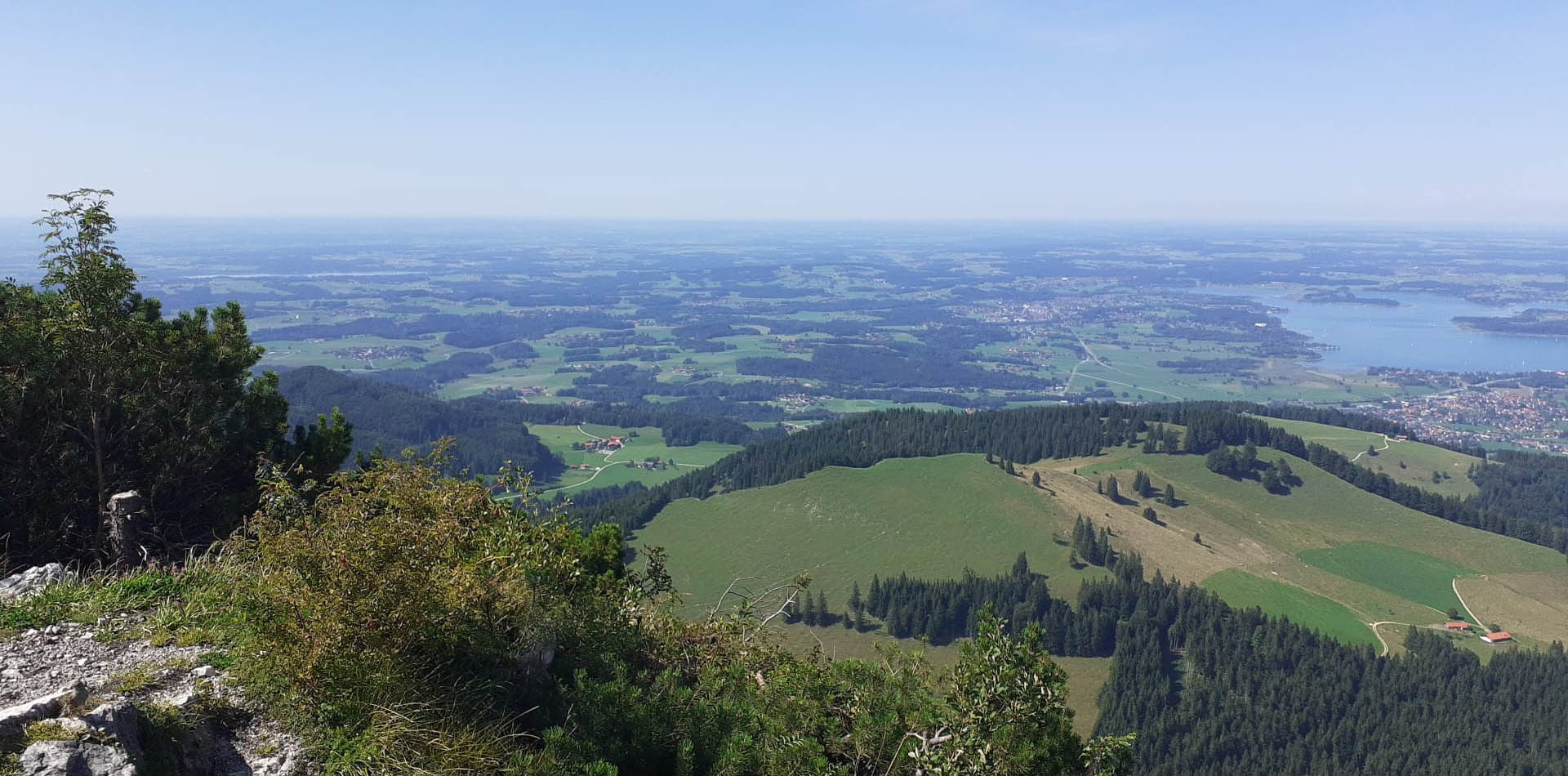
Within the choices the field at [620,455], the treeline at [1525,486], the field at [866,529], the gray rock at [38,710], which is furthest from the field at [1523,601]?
the gray rock at [38,710]

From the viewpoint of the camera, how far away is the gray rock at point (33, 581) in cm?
1109

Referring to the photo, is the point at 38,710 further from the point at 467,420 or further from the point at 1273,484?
the point at 467,420

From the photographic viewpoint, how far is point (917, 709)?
10.2 meters

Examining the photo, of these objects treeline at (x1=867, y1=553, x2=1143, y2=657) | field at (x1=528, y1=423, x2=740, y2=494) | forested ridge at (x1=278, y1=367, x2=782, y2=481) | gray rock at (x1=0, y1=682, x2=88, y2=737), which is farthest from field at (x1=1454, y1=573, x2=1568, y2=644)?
forested ridge at (x1=278, y1=367, x2=782, y2=481)

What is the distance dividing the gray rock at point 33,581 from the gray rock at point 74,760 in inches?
246

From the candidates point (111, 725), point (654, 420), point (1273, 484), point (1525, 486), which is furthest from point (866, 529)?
point (1525, 486)

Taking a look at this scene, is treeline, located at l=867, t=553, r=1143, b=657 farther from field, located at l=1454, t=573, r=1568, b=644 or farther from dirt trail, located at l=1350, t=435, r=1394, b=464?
dirt trail, located at l=1350, t=435, r=1394, b=464

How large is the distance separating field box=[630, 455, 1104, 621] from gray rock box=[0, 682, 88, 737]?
224ft

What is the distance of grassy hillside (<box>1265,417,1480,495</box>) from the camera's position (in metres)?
119

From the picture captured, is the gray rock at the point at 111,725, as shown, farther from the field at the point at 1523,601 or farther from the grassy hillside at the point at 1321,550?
the field at the point at 1523,601

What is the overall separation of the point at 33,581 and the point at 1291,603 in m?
91.4

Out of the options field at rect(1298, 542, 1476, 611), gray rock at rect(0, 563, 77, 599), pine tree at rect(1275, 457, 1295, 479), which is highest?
gray rock at rect(0, 563, 77, 599)

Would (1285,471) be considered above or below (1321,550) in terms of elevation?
above

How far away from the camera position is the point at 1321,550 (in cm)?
8750
